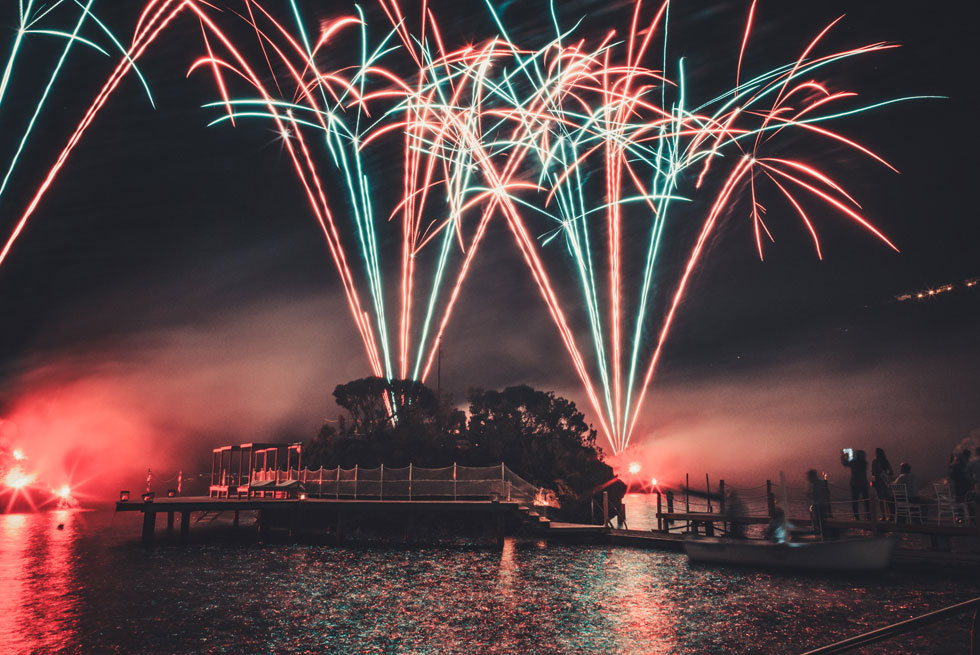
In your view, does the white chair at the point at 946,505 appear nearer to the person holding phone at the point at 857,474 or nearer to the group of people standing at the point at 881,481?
the group of people standing at the point at 881,481

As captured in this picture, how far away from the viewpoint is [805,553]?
20297mm

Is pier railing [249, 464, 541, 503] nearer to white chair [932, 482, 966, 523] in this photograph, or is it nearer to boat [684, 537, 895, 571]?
boat [684, 537, 895, 571]

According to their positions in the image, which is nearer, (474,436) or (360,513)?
(360,513)

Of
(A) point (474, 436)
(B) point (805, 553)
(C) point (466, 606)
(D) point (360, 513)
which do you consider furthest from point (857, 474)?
(A) point (474, 436)

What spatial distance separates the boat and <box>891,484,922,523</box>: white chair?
943 mm

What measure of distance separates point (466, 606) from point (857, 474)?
13.3 meters

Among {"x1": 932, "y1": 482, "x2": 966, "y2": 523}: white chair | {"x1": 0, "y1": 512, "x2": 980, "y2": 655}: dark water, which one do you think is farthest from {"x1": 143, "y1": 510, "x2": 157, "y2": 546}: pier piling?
{"x1": 932, "y1": 482, "x2": 966, "y2": 523}: white chair

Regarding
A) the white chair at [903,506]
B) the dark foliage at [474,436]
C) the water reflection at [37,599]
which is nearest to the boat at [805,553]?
the white chair at [903,506]

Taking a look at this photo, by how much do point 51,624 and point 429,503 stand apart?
16.8 m

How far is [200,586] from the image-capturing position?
69.4 feet

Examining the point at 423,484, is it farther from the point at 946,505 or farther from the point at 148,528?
the point at 946,505

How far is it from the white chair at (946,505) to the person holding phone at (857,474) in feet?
6.24

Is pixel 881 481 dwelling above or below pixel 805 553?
above

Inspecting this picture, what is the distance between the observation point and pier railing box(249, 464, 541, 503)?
3186 cm
